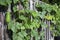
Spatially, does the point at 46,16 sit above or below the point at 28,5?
below

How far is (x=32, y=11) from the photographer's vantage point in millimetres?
4039

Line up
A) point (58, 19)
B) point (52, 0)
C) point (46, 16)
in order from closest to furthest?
point (46, 16)
point (58, 19)
point (52, 0)

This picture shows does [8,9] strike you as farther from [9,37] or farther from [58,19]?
[58,19]

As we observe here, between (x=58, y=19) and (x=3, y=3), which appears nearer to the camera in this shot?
(x=3, y=3)

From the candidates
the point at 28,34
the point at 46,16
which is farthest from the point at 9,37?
the point at 46,16

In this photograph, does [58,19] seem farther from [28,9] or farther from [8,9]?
[8,9]

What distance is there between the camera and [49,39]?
5215mm

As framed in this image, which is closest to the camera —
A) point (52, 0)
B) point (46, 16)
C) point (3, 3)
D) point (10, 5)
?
point (3, 3)

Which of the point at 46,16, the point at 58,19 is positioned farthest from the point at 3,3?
the point at 58,19

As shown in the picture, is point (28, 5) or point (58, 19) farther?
point (58, 19)

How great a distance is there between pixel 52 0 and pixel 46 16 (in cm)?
99

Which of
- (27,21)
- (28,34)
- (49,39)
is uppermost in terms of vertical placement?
(27,21)

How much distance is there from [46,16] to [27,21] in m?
0.92

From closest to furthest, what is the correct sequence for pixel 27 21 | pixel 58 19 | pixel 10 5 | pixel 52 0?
pixel 10 5 < pixel 27 21 < pixel 58 19 < pixel 52 0
